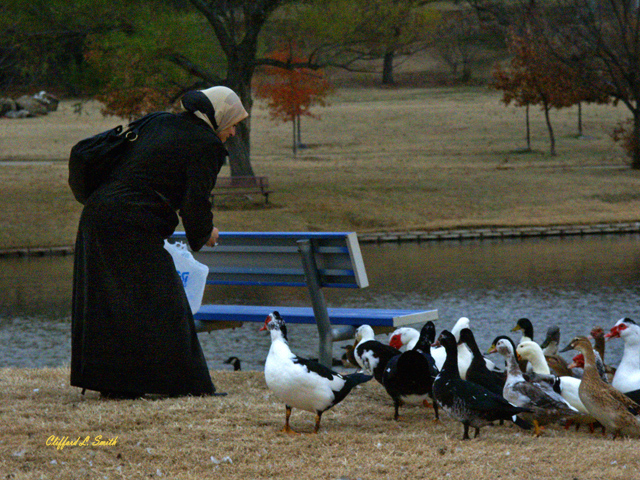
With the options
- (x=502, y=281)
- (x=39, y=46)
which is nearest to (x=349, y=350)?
(x=502, y=281)

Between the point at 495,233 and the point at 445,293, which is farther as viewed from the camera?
the point at 495,233

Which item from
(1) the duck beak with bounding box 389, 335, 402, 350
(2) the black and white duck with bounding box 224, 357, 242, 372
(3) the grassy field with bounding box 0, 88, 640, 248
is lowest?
(3) the grassy field with bounding box 0, 88, 640, 248

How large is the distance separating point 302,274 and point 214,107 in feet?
6.65

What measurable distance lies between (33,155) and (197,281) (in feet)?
115

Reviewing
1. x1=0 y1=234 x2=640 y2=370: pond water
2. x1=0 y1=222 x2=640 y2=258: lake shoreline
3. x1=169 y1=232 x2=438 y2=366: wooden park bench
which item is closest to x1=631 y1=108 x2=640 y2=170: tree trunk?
x1=0 y1=222 x2=640 y2=258: lake shoreline

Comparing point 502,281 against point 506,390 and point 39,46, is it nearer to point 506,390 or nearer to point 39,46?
point 506,390

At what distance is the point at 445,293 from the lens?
1416 centimetres

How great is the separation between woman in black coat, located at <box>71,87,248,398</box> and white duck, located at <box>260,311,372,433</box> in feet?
2.34

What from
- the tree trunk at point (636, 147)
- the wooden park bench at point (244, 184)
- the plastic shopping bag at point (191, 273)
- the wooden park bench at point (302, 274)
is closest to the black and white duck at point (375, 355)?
the wooden park bench at point (302, 274)

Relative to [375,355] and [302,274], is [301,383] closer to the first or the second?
[375,355]

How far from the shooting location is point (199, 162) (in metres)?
5.41

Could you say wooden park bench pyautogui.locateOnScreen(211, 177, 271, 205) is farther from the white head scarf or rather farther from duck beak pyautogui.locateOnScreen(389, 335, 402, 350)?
the white head scarf

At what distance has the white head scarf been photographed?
555cm

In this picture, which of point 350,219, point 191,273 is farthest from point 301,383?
point 350,219
